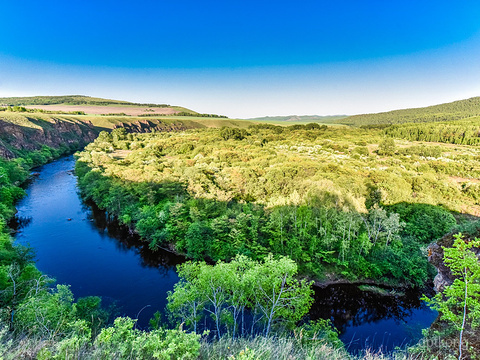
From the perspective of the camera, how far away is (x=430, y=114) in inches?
4213

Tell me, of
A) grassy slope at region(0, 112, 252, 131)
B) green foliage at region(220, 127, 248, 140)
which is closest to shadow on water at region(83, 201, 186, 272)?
green foliage at region(220, 127, 248, 140)

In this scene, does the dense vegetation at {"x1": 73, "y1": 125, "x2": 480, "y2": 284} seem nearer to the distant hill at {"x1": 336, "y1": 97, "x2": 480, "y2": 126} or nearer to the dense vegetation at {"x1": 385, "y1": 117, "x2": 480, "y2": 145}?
the dense vegetation at {"x1": 385, "y1": 117, "x2": 480, "y2": 145}

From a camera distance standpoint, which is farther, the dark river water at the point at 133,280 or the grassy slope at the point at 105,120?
the grassy slope at the point at 105,120

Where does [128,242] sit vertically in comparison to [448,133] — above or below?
below

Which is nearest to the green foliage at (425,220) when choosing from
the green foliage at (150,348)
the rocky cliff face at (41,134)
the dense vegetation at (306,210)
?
the dense vegetation at (306,210)

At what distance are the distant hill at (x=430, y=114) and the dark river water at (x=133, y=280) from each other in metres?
93.2

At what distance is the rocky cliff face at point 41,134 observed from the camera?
74688mm

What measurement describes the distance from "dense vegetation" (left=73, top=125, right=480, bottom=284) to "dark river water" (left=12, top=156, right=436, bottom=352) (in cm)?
224

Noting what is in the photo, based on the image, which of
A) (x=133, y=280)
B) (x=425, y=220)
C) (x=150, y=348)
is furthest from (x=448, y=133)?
(x=150, y=348)

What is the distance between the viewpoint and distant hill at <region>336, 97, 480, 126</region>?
91.6 m

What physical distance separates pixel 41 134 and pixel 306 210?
342 feet

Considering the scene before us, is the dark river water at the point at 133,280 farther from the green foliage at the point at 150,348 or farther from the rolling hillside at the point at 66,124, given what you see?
the rolling hillside at the point at 66,124

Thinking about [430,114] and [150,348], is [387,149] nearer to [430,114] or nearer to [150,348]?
[150,348]

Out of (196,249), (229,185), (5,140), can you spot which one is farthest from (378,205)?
(5,140)
